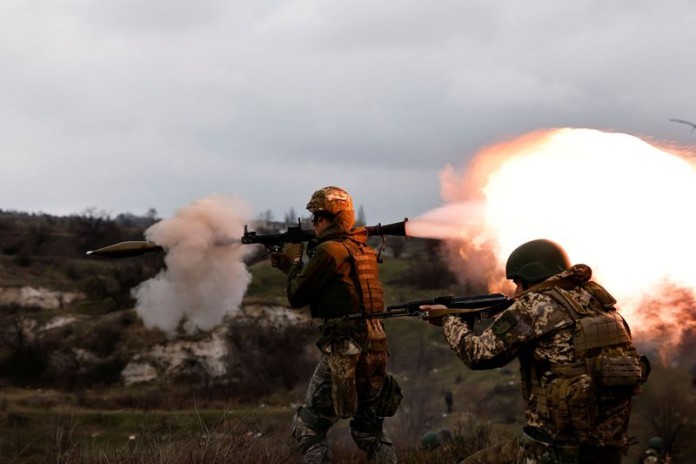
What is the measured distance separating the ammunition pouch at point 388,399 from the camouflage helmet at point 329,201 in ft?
5.43

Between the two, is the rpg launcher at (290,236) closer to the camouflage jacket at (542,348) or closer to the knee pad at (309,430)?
the knee pad at (309,430)

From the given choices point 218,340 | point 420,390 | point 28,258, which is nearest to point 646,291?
point 420,390

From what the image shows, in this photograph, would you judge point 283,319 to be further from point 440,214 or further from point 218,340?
point 440,214

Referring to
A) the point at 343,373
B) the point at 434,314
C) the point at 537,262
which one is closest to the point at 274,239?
the point at 343,373

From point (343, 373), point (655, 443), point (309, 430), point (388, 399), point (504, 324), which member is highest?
point (504, 324)

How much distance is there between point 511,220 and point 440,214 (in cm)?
91

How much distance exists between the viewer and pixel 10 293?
124ft

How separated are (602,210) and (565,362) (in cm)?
340

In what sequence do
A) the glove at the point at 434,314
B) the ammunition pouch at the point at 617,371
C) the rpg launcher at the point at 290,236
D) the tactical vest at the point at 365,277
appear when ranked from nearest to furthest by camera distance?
the ammunition pouch at the point at 617,371 → the glove at the point at 434,314 → the tactical vest at the point at 365,277 → the rpg launcher at the point at 290,236

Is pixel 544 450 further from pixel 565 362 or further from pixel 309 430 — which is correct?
pixel 309 430

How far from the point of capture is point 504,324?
4.93 m

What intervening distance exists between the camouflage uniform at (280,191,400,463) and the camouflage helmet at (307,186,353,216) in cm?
6

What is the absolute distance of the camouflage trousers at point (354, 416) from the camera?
22.7ft

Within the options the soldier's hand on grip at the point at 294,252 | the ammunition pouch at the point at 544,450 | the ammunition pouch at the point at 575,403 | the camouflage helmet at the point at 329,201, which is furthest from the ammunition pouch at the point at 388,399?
the ammunition pouch at the point at 575,403
